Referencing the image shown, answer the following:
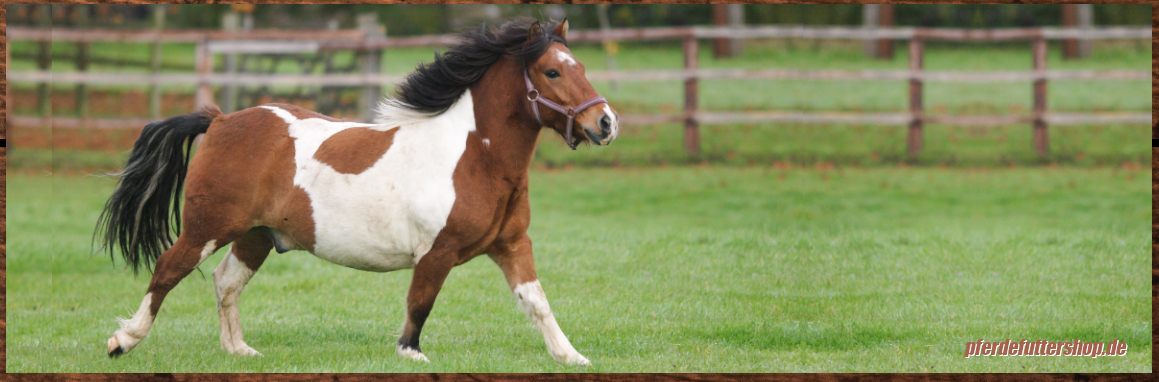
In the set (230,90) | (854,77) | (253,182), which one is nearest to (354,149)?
(253,182)

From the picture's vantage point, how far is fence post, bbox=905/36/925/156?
36.7 ft

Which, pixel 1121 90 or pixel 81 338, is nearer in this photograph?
pixel 81 338

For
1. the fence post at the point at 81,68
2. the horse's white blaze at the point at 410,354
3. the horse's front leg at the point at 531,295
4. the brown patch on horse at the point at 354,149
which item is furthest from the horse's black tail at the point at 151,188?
the fence post at the point at 81,68

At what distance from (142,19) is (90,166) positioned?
6893mm

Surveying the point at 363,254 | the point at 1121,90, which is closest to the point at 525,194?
the point at 363,254

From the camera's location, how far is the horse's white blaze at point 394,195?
13.2 feet

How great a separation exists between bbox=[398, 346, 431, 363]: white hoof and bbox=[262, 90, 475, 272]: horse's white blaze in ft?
1.24

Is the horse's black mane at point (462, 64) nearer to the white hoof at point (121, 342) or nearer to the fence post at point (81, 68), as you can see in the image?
the white hoof at point (121, 342)

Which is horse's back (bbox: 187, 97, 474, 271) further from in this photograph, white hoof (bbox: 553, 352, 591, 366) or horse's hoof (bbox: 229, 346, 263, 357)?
white hoof (bbox: 553, 352, 591, 366)

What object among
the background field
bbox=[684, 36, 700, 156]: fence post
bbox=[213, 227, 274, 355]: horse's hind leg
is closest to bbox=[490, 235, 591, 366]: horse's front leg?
bbox=[213, 227, 274, 355]: horse's hind leg

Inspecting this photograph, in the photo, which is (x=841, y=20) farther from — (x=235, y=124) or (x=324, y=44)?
(x=235, y=124)

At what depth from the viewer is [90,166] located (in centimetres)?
1160

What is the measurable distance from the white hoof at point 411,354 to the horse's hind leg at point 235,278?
872 millimetres

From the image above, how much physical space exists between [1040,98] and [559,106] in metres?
9.33
